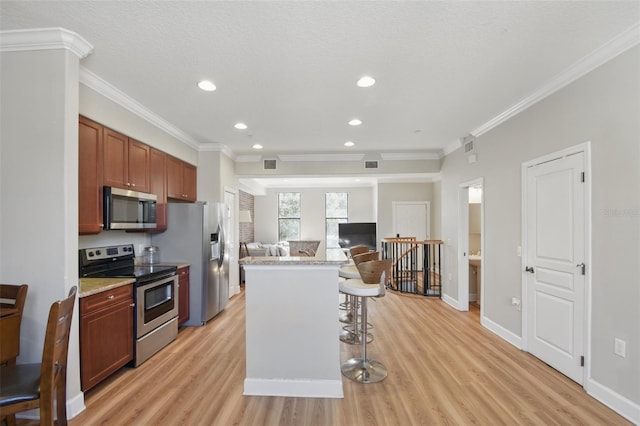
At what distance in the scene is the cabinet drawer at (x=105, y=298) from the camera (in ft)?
7.37

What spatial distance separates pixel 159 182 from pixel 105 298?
1759mm

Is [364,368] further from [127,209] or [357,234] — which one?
[357,234]

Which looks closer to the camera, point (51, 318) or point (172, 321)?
point (51, 318)

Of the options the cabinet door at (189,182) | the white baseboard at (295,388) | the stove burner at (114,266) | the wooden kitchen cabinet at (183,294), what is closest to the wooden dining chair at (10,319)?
the stove burner at (114,266)

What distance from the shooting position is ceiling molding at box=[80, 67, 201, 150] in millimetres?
2613

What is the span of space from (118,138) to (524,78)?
4022 millimetres

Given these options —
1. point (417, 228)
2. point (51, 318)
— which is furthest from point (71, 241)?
point (417, 228)

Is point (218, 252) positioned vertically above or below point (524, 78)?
below

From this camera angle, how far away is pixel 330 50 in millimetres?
2201

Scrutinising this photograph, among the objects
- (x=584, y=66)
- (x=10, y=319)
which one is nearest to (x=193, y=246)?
(x=10, y=319)

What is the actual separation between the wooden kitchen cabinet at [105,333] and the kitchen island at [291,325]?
1212mm

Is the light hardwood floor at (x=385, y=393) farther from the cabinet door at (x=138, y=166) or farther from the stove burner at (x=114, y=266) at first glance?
the cabinet door at (x=138, y=166)

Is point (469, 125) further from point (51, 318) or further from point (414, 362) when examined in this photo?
point (51, 318)

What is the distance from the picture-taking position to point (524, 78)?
8.72 ft
